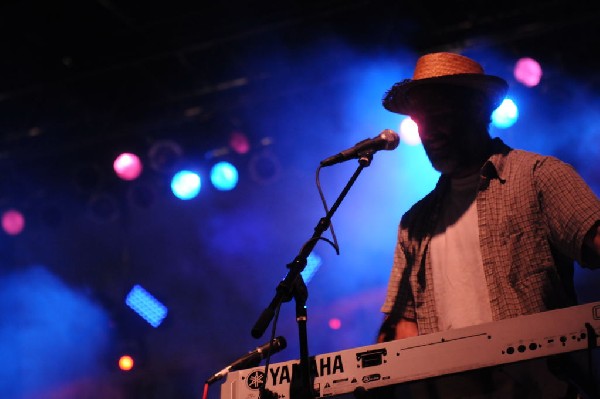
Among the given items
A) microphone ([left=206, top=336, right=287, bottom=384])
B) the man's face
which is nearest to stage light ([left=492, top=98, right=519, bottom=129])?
the man's face

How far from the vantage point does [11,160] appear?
8102mm

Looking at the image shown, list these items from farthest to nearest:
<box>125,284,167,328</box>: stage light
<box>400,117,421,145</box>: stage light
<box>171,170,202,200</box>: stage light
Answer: <box>171,170,202,200</box>: stage light → <box>125,284,167,328</box>: stage light → <box>400,117,421,145</box>: stage light

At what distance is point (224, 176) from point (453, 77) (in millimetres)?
4592

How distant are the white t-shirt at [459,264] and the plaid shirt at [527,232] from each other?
0.06m

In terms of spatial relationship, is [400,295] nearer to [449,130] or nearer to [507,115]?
[449,130]

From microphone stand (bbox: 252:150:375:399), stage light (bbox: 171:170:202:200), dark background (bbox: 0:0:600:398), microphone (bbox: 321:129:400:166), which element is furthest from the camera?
stage light (bbox: 171:170:202:200)

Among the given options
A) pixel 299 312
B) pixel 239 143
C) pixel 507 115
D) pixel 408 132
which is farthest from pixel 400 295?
pixel 239 143

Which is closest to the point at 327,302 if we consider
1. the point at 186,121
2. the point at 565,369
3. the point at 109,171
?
the point at 186,121

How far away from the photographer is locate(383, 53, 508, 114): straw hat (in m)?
3.25

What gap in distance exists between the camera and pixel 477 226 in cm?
299

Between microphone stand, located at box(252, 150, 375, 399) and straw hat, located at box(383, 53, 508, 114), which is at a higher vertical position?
straw hat, located at box(383, 53, 508, 114)

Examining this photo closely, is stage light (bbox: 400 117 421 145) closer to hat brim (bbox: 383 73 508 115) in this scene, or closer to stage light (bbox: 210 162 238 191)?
stage light (bbox: 210 162 238 191)

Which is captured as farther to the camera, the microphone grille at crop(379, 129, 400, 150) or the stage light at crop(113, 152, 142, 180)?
the stage light at crop(113, 152, 142, 180)

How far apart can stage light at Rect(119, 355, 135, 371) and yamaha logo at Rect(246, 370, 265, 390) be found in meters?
5.31
